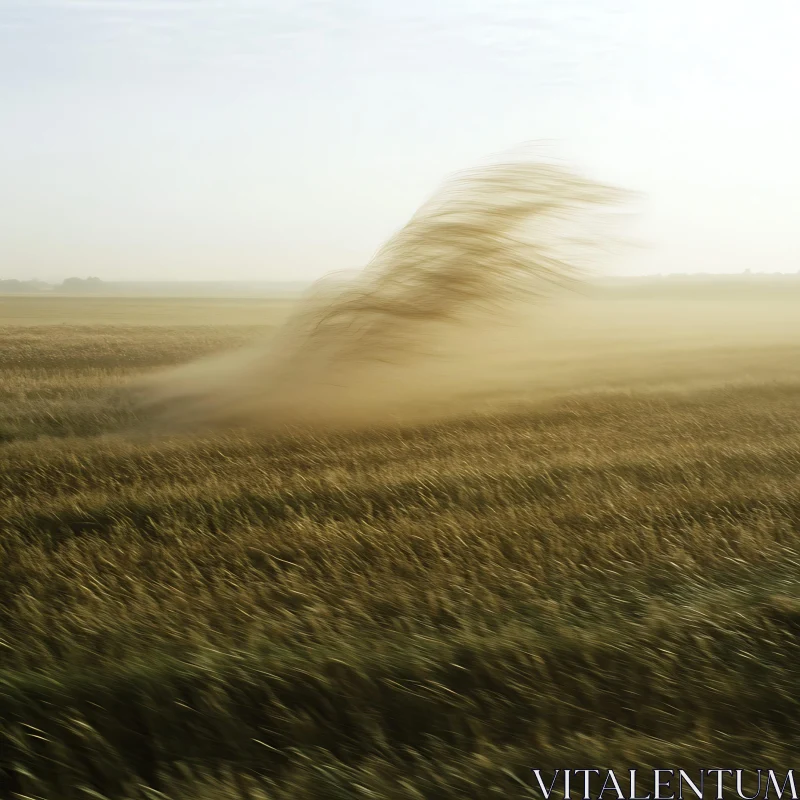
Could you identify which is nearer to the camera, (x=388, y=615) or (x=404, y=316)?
(x=388, y=615)

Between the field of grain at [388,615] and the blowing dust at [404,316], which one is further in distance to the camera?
the blowing dust at [404,316]

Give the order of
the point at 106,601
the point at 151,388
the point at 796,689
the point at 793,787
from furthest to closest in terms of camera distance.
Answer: the point at 151,388 → the point at 106,601 → the point at 796,689 → the point at 793,787

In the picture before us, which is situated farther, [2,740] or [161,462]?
[161,462]

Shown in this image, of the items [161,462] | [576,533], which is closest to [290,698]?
[576,533]

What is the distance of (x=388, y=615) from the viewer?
3656 mm

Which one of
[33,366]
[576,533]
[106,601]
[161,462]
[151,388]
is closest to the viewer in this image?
[106,601]

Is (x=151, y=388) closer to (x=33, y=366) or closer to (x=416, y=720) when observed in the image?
(x=33, y=366)

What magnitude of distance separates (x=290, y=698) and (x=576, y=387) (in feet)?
34.2

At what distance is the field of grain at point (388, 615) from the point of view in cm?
267

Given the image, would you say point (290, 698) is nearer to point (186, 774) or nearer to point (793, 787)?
point (186, 774)

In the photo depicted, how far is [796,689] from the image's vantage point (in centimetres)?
297

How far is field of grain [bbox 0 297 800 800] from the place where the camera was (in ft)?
8.75

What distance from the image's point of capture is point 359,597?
152 inches

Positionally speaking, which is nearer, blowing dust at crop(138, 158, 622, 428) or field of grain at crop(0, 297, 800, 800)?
field of grain at crop(0, 297, 800, 800)
